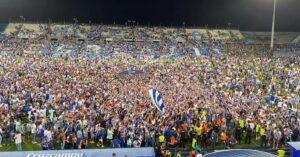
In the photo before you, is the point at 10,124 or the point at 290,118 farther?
the point at 290,118

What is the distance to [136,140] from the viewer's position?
17047 mm

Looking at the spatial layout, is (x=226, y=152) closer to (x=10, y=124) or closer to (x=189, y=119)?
(x=189, y=119)

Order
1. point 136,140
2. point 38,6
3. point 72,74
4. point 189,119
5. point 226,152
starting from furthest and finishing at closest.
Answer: point 38,6 → point 72,74 → point 189,119 → point 136,140 → point 226,152

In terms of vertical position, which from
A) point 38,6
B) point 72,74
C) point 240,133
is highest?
point 38,6

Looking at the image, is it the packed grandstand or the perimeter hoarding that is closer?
the perimeter hoarding

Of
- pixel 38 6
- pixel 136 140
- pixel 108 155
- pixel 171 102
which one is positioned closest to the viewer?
pixel 108 155

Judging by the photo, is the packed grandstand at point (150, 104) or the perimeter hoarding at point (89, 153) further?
the packed grandstand at point (150, 104)

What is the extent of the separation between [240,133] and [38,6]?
51.4 meters

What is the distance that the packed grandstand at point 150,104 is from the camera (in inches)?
695

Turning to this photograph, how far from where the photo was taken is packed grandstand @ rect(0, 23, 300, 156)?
17641 millimetres

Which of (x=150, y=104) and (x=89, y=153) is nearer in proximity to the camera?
(x=89, y=153)

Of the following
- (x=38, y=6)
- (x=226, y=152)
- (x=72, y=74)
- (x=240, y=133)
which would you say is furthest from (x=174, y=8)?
(x=226, y=152)

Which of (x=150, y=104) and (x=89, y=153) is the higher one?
(x=150, y=104)

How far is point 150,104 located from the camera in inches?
865
